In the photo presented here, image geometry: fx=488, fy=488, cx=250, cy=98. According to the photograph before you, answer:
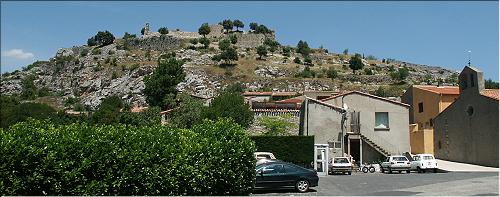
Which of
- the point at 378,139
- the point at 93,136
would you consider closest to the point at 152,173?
the point at 93,136

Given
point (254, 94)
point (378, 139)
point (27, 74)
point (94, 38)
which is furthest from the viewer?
point (94, 38)

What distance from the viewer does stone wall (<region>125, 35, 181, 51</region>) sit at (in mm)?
127675

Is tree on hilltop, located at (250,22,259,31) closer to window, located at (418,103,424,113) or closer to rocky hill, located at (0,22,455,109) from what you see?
rocky hill, located at (0,22,455,109)

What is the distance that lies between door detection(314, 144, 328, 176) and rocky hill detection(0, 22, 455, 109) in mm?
55497

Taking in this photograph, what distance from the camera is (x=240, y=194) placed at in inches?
624

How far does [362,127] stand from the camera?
131 feet

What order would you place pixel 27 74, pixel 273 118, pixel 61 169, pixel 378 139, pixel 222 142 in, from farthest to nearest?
pixel 27 74
pixel 273 118
pixel 378 139
pixel 222 142
pixel 61 169

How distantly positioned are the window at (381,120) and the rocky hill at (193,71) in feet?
162

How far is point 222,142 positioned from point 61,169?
513 cm

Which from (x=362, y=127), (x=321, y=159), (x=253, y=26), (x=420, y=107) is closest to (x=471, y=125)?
(x=362, y=127)

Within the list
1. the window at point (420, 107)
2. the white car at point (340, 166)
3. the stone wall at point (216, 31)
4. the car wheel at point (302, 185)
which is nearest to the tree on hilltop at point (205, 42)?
the stone wall at point (216, 31)

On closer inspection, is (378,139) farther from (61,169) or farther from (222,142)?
(61,169)

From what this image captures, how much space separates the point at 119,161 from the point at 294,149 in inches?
950

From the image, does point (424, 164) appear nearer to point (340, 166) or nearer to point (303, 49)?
point (340, 166)
